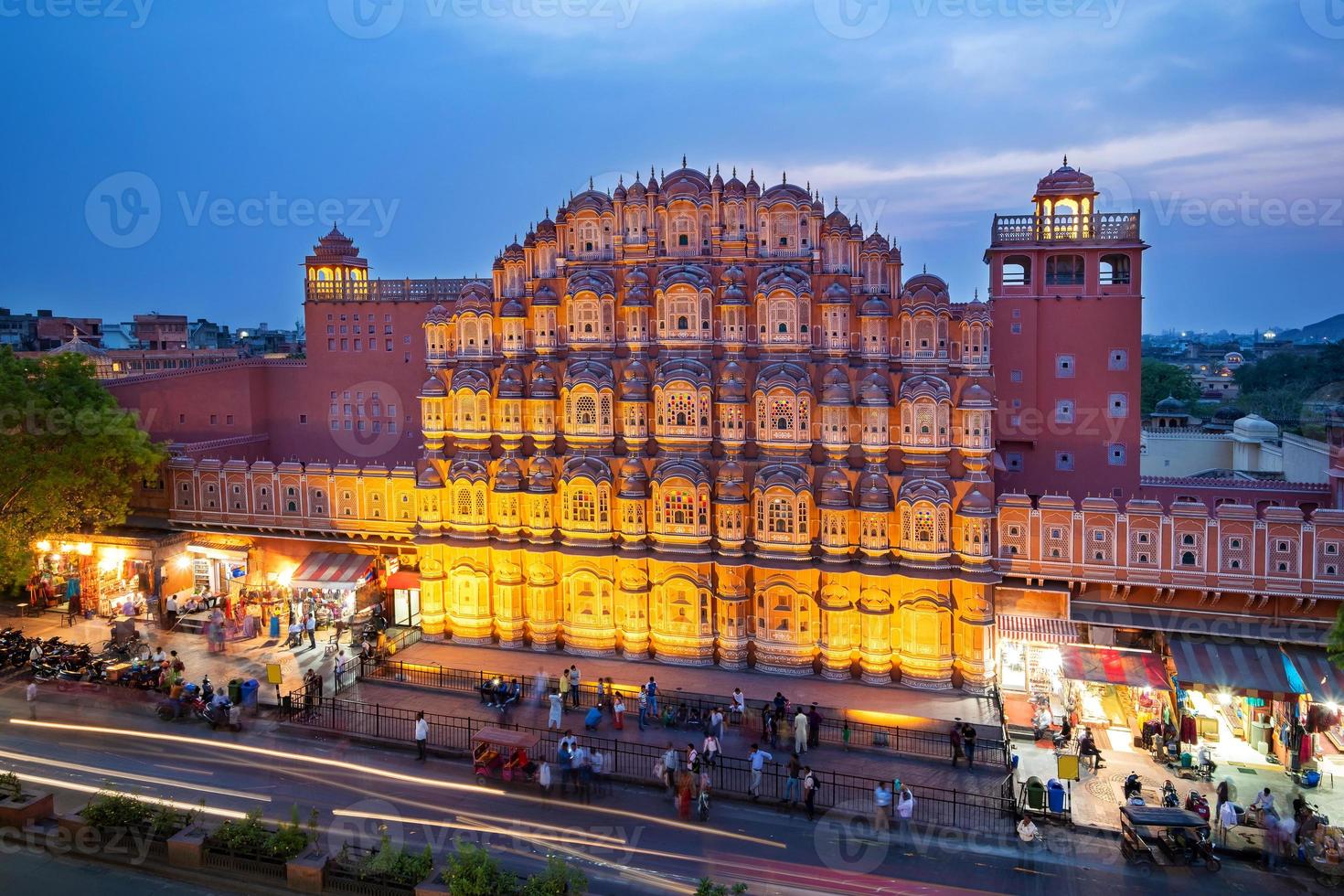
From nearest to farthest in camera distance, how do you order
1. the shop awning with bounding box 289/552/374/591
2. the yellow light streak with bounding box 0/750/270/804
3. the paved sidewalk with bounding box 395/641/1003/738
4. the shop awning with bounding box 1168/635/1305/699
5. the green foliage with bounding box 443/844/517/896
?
1. the green foliage with bounding box 443/844/517/896
2. the yellow light streak with bounding box 0/750/270/804
3. the shop awning with bounding box 1168/635/1305/699
4. the paved sidewalk with bounding box 395/641/1003/738
5. the shop awning with bounding box 289/552/374/591

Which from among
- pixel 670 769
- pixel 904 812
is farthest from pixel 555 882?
pixel 904 812

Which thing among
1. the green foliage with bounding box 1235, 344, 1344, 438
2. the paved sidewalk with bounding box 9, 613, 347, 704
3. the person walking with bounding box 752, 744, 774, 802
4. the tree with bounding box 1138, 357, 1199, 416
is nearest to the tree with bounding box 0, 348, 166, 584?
the paved sidewalk with bounding box 9, 613, 347, 704

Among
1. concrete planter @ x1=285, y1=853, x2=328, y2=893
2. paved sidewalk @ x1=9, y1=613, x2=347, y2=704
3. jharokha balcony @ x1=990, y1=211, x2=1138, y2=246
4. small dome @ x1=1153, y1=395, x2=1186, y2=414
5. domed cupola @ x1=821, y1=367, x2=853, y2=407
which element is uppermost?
jharokha balcony @ x1=990, y1=211, x2=1138, y2=246

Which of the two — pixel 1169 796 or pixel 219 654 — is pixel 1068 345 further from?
pixel 219 654

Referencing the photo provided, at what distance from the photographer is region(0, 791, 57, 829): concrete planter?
63.9 feet

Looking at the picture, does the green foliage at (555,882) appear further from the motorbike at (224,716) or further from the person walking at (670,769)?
the motorbike at (224,716)

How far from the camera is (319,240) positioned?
47.7m

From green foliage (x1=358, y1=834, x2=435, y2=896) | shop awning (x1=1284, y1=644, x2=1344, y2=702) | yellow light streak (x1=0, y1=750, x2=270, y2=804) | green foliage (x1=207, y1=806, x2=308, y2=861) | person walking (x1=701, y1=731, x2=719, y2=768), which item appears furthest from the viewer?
shop awning (x1=1284, y1=644, x2=1344, y2=702)

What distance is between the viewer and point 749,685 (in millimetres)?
28328

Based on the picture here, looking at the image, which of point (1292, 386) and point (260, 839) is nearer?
point (260, 839)

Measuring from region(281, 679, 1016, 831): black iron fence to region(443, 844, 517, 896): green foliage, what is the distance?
691 centimetres

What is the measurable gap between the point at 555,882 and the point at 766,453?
16987mm

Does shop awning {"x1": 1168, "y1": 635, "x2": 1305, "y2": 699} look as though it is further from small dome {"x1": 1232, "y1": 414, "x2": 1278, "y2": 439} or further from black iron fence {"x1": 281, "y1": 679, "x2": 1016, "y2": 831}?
small dome {"x1": 1232, "y1": 414, "x2": 1278, "y2": 439}

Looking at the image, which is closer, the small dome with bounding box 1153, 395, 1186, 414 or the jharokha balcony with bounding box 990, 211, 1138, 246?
the jharokha balcony with bounding box 990, 211, 1138, 246
